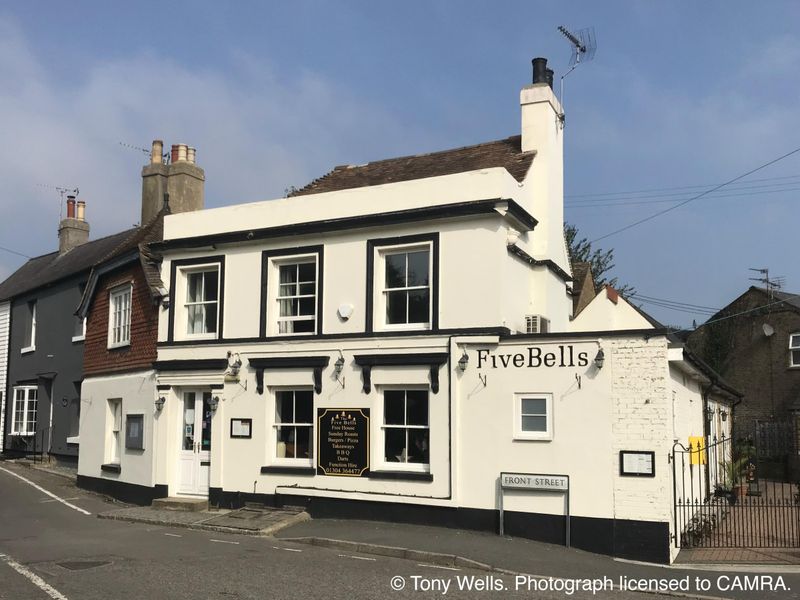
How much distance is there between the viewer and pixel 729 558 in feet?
39.8

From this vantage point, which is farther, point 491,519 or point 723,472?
point 723,472

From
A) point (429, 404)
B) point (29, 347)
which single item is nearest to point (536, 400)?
point (429, 404)

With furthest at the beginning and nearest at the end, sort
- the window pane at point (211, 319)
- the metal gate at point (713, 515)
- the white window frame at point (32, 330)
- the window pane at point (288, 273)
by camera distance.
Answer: the white window frame at point (32, 330)
the window pane at point (211, 319)
the window pane at point (288, 273)
the metal gate at point (713, 515)

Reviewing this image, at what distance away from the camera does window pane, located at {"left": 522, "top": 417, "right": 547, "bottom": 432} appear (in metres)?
13.1

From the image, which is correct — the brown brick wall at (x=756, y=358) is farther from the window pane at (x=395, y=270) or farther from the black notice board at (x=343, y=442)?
the black notice board at (x=343, y=442)

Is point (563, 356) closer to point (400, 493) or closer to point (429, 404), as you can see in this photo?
point (429, 404)

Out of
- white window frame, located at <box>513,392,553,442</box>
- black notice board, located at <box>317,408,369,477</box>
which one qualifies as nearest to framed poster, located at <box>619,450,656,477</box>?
white window frame, located at <box>513,392,553,442</box>

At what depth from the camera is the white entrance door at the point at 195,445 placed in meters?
16.8

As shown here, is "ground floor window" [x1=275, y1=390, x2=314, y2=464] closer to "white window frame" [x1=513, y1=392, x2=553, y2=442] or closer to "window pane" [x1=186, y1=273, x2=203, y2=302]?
"window pane" [x1=186, y1=273, x2=203, y2=302]

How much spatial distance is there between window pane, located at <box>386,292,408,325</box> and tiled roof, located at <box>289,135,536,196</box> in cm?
325

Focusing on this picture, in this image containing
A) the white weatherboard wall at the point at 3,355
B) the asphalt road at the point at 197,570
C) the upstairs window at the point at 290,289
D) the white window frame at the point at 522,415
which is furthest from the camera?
the white weatherboard wall at the point at 3,355

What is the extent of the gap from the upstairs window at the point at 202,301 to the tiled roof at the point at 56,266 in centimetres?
854

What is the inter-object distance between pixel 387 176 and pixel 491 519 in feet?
28.3

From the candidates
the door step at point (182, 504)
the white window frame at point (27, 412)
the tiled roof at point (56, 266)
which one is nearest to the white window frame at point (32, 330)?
the tiled roof at point (56, 266)
